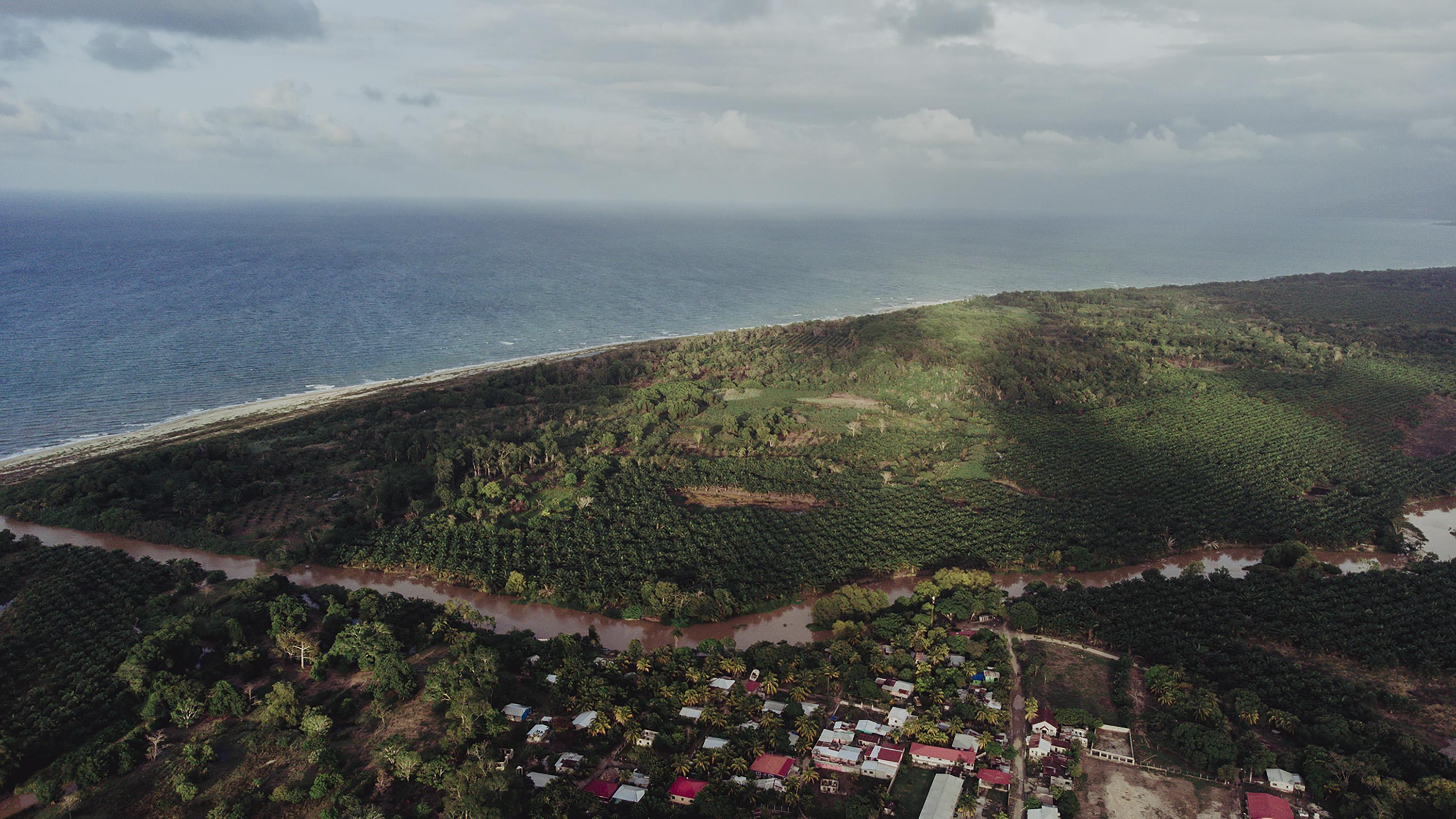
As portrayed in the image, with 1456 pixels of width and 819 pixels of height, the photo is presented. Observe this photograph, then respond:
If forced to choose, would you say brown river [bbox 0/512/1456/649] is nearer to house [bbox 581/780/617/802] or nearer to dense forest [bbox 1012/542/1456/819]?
dense forest [bbox 1012/542/1456/819]

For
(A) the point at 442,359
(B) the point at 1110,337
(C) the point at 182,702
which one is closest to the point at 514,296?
(A) the point at 442,359

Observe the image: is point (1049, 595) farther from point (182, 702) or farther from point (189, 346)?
point (189, 346)

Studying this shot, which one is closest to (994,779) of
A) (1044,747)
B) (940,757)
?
(940,757)

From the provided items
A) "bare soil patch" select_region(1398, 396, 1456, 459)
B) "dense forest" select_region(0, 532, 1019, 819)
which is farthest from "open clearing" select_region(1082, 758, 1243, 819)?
"bare soil patch" select_region(1398, 396, 1456, 459)

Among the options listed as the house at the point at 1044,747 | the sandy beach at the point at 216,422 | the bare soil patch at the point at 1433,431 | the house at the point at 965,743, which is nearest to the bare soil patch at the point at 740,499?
the house at the point at 965,743

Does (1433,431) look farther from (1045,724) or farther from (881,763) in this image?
(881,763)

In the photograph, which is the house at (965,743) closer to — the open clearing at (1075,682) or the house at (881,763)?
the house at (881,763)
